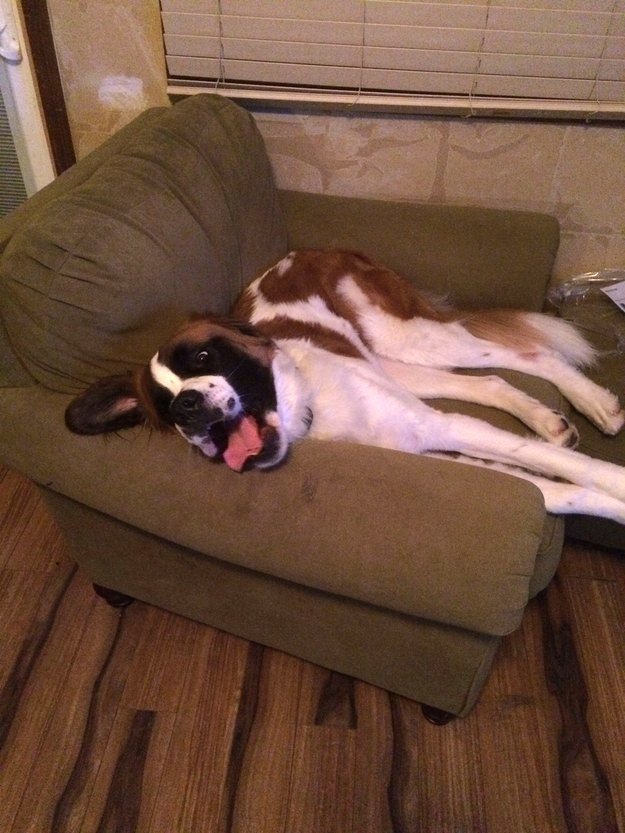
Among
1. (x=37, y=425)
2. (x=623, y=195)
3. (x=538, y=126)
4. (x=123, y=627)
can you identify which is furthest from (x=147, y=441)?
(x=623, y=195)

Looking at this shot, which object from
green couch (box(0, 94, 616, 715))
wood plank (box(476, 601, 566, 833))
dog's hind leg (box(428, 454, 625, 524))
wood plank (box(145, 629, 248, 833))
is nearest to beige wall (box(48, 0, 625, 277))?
green couch (box(0, 94, 616, 715))

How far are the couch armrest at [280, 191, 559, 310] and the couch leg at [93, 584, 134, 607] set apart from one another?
4.54ft

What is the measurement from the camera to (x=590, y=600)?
1979 millimetres

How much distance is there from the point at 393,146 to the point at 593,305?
0.98 m

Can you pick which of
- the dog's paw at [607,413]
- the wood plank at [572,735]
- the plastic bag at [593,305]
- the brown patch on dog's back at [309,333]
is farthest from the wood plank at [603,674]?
the brown patch on dog's back at [309,333]

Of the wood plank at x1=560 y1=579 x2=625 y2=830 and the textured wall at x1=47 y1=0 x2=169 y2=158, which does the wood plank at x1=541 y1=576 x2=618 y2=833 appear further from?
the textured wall at x1=47 y1=0 x2=169 y2=158

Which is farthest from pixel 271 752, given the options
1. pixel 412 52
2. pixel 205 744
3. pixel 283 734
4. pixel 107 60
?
pixel 107 60

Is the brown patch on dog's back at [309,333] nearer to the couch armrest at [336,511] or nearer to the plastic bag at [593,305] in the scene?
the couch armrest at [336,511]

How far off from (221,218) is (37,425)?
82cm

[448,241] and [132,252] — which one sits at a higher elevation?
[132,252]

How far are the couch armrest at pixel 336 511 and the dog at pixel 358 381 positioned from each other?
A: 70mm

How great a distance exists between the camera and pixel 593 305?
237 cm

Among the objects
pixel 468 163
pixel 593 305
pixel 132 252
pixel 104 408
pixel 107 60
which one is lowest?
pixel 593 305

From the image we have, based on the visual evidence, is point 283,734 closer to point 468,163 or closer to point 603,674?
point 603,674
